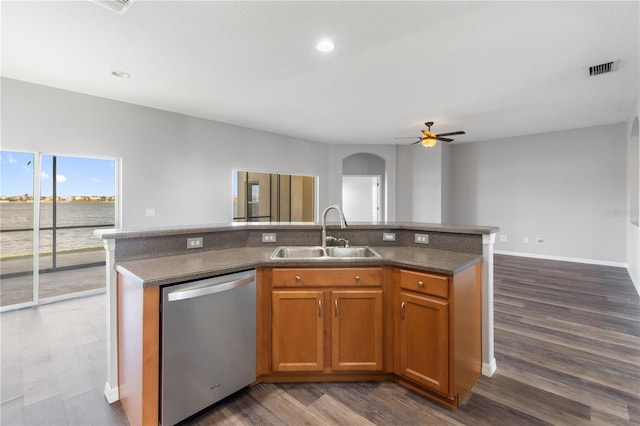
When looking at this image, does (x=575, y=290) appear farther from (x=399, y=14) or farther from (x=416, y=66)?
(x=399, y=14)

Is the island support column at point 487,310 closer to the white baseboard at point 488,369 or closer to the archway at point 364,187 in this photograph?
the white baseboard at point 488,369

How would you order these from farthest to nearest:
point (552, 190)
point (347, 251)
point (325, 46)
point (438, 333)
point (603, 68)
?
point (552, 190)
point (603, 68)
point (325, 46)
point (347, 251)
point (438, 333)

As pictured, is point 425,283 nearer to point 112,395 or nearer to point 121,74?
point 112,395

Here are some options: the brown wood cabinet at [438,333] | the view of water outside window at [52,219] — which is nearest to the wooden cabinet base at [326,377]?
the brown wood cabinet at [438,333]

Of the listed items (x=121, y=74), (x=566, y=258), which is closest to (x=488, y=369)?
(x=121, y=74)

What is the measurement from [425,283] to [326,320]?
70cm

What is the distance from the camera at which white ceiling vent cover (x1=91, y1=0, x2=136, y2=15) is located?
6.87 feet

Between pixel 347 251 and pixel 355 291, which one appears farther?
pixel 347 251

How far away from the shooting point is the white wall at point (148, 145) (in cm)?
366

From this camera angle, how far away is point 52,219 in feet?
16.8

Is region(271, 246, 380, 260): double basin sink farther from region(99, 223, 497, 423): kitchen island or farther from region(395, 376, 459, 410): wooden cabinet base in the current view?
region(395, 376, 459, 410): wooden cabinet base

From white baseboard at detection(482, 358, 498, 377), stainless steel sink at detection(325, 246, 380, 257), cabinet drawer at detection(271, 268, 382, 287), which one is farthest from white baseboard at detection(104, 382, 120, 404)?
white baseboard at detection(482, 358, 498, 377)

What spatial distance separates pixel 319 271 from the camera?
2.02 m

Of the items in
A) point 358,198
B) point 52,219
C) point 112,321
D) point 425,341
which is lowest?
point 425,341
